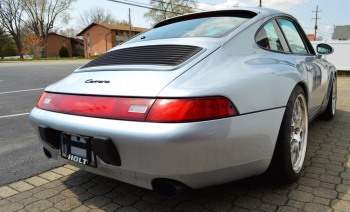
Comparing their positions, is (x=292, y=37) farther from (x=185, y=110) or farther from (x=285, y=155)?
(x=185, y=110)

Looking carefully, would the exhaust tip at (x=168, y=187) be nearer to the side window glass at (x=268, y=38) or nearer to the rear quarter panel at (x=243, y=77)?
the rear quarter panel at (x=243, y=77)

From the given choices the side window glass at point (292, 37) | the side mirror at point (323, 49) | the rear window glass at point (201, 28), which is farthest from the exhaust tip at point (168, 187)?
the side mirror at point (323, 49)

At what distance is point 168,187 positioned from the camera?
5.58 feet

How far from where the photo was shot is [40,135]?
2039mm

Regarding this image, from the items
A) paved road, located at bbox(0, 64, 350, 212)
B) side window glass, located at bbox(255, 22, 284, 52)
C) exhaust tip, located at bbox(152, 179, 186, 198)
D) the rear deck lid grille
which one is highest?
side window glass, located at bbox(255, 22, 284, 52)

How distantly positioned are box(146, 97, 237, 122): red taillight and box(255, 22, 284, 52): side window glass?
2.96ft

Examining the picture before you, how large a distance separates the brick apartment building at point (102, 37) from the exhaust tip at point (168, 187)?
58.7 meters

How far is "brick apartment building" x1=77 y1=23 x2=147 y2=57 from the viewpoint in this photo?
58225 millimetres

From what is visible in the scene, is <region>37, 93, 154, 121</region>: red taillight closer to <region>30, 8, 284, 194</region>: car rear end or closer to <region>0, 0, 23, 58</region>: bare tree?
<region>30, 8, 284, 194</region>: car rear end

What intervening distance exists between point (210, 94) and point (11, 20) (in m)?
62.7

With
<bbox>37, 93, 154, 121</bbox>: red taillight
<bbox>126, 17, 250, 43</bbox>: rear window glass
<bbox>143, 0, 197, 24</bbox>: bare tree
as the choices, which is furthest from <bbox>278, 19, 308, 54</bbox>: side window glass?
<bbox>143, 0, 197, 24</bbox>: bare tree

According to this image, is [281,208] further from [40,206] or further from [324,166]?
[40,206]

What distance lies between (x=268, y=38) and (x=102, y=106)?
150 centimetres

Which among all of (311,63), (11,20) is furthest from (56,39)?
(311,63)
